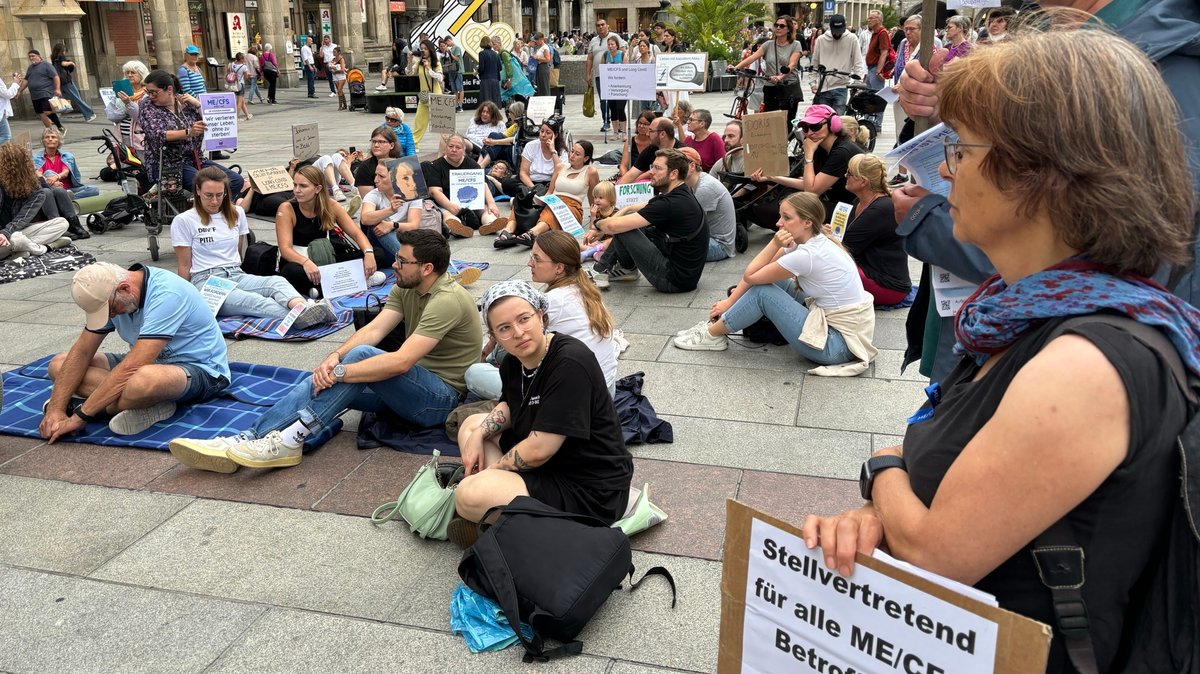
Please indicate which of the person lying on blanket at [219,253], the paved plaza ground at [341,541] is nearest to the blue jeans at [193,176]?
the person lying on blanket at [219,253]

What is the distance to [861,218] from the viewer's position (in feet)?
22.0

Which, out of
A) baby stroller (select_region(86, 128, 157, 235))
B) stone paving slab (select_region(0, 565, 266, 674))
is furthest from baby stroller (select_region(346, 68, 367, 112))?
stone paving slab (select_region(0, 565, 266, 674))

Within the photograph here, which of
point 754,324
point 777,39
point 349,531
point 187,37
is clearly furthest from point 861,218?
point 187,37

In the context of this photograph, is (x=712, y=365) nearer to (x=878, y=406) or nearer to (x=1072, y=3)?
(x=878, y=406)

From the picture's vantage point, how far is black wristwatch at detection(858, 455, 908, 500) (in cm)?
145

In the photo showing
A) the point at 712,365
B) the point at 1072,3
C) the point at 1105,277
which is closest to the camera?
the point at 1105,277

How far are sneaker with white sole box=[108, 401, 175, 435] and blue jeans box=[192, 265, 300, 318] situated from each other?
1990 millimetres

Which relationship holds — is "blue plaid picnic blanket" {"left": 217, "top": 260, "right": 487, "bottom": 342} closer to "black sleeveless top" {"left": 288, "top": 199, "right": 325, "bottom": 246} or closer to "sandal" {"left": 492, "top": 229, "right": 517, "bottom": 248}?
"black sleeveless top" {"left": 288, "top": 199, "right": 325, "bottom": 246}

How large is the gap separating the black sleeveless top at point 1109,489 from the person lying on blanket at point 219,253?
6.55 m

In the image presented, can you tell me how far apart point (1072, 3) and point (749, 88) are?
14.0m

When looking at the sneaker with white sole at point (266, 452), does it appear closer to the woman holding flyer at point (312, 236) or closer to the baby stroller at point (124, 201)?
the woman holding flyer at point (312, 236)

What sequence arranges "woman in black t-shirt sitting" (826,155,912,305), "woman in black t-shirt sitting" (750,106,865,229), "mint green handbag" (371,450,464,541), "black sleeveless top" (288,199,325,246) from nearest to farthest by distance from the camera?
"mint green handbag" (371,450,464,541), "woman in black t-shirt sitting" (826,155,912,305), "black sleeveless top" (288,199,325,246), "woman in black t-shirt sitting" (750,106,865,229)

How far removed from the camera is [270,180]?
974 cm

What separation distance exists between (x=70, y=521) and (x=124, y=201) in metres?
7.89
